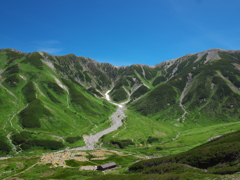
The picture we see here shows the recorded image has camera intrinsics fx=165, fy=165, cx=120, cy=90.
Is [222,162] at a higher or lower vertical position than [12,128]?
lower

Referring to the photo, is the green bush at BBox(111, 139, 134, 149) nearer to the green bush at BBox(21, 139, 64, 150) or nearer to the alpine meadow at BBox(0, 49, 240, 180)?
the alpine meadow at BBox(0, 49, 240, 180)

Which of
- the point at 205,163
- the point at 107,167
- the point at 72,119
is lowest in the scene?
the point at 107,167

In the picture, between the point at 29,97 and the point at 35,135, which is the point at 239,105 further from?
the point at 29,97

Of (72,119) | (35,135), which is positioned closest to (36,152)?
(35,135)

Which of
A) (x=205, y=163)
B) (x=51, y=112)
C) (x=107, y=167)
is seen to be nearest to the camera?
(x=205, y=163)

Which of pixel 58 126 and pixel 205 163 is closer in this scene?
pixel 205 163

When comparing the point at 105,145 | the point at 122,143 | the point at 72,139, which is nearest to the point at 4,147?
the point at 72,139

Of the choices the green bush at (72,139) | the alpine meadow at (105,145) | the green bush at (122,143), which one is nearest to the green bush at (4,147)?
the alpine meadow at (105,145)

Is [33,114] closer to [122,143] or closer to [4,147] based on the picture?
[4,147]

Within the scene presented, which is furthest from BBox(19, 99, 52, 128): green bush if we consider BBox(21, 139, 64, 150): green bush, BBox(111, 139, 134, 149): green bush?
BBox(111, 139, 134, 149): green bush

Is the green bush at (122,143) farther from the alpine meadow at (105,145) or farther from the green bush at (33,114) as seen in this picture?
the green bush at (33,114)

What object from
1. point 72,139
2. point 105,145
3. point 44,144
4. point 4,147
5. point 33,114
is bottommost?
point 105,145
